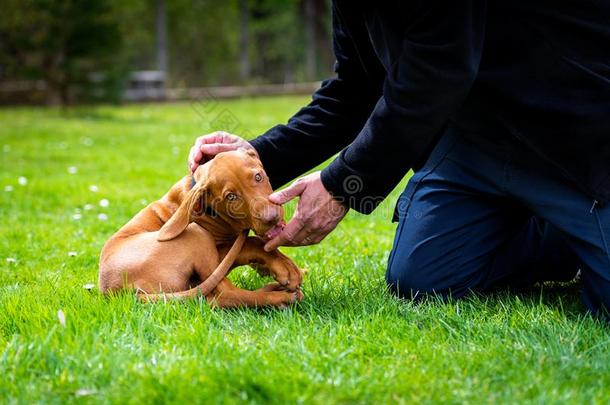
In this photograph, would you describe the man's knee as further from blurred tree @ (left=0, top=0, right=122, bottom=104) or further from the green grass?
blurred tree @ (left=0, top=0, right=122, bottom=104)

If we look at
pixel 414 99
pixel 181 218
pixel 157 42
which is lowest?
pixel 181 218

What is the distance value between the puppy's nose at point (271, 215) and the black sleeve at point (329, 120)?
Answer: 2.20 ft

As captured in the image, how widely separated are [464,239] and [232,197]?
1154 millimetres

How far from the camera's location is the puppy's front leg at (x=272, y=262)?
304 centimetres

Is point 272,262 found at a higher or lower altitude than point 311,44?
lower

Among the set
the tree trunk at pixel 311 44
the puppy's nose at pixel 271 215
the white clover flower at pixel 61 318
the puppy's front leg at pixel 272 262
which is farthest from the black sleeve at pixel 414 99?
the tree trunk at pixel 311 44

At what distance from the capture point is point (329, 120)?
11.8ft

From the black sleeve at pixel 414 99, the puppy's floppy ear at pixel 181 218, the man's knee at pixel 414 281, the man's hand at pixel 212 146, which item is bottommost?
the man's knee at pixel 414 281

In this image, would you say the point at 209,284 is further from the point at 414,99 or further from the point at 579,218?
the point at 579,218

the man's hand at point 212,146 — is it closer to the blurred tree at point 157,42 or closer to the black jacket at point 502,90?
the black jacket at point 502,90

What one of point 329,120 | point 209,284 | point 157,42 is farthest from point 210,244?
point 157,42

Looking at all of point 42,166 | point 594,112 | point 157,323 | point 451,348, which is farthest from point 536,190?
point 42,166

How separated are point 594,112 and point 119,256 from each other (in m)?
1.91

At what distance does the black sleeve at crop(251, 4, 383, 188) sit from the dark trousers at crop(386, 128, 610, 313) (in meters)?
0.41
